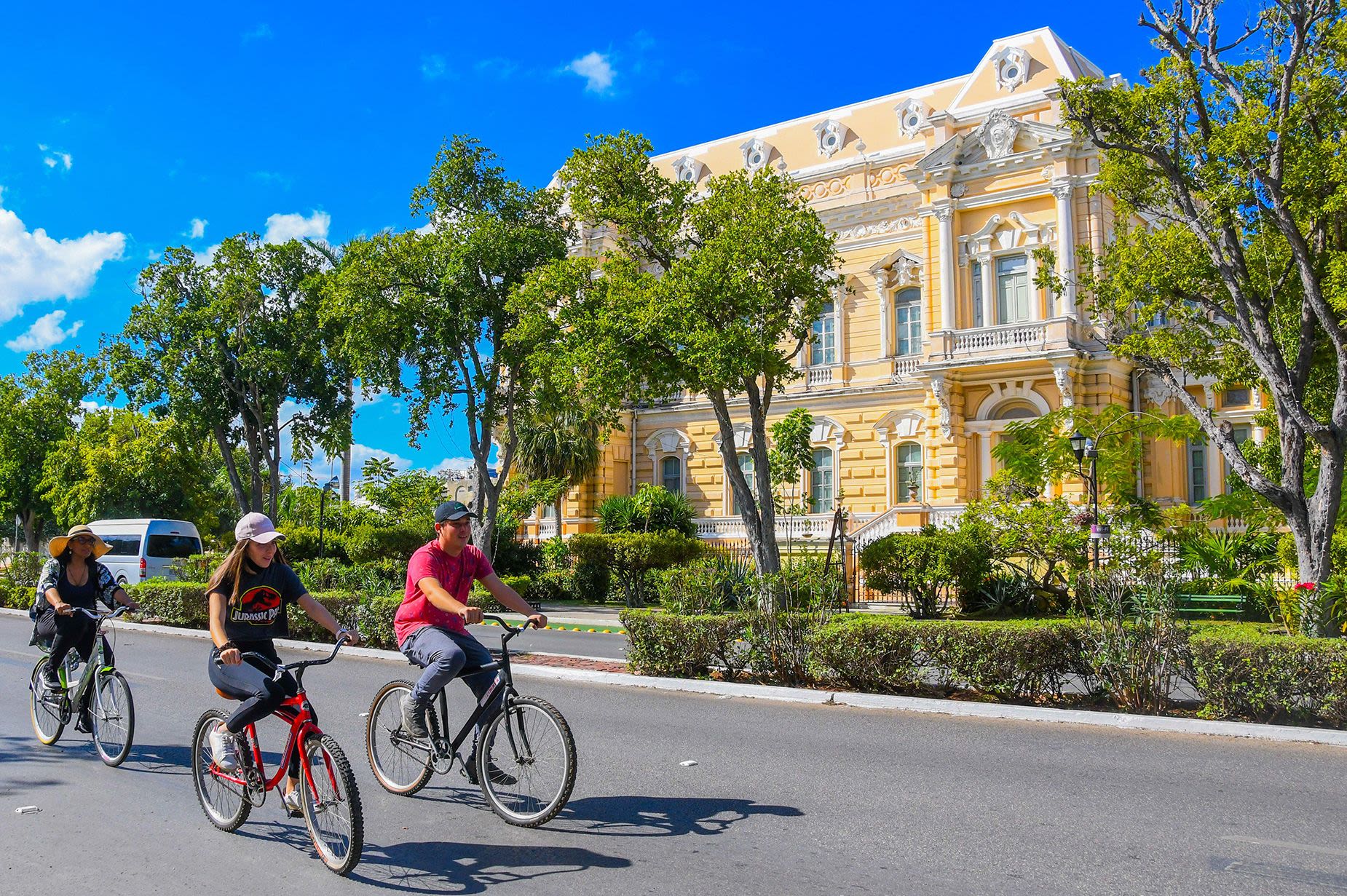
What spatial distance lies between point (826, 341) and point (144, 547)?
21.2 meters

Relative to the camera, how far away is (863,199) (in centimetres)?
3372

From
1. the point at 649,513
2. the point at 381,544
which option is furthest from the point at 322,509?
the point at 649,513

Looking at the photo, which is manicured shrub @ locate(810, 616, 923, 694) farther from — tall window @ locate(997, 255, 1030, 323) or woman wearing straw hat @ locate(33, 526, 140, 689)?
tall window @ locate(997, 255, 1030, 323)

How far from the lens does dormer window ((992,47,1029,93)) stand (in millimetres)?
30922

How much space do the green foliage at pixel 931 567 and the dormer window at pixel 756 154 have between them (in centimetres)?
2060

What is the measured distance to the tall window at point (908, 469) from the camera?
3203 cm

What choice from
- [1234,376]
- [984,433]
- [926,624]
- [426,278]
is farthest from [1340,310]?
[426,278]

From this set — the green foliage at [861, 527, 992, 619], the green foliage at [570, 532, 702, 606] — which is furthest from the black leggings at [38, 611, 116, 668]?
the green foliage at [570, 532, 702, 606]

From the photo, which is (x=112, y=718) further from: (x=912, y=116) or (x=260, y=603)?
(x=912, y=116)

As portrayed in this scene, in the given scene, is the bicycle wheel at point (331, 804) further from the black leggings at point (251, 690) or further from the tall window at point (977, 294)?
the tall window at point (977, 294)

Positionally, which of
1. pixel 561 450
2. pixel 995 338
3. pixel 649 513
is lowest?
pixel 649 513

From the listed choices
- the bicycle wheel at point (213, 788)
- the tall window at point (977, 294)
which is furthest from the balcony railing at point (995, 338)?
the bicycle wheel at point (213, 788)

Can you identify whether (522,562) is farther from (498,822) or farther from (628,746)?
(498,822)

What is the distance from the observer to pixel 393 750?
6.62 metres
